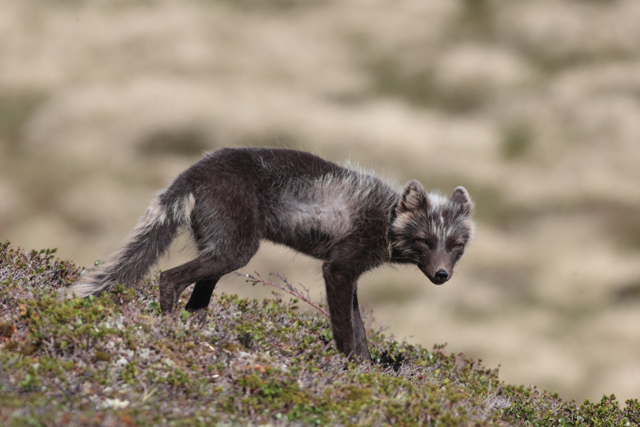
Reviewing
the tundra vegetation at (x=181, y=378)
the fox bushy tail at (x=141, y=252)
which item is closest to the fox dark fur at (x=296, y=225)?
the fox bushy tail at (x=141, y=252)

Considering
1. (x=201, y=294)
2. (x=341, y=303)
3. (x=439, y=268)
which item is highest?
(x=439, y=268)

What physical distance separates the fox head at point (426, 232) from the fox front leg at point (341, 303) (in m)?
0.77

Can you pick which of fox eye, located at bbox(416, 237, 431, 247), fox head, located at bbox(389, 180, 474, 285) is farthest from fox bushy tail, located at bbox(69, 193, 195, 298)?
fox eye, located at bbox(416, 237, 431, 247)

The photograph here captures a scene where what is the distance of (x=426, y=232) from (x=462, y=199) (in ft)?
2.76

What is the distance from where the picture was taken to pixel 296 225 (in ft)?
18.8

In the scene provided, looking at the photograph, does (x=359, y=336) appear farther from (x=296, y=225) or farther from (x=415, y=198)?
(x=415, y=198)

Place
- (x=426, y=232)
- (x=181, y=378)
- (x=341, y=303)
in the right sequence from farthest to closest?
1. (x=426, y=232)
2. (x=341, y=303)
3. (x=181, y=378)

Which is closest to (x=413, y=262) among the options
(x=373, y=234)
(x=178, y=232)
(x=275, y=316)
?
(x=373, y=234)

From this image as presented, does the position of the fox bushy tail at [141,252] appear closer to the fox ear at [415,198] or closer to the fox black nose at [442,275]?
the fox ear at [415,198]

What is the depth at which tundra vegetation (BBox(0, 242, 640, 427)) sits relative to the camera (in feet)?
11.8

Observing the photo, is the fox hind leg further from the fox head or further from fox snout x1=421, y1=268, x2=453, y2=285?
fox snout x1=421, y1=268, x2=453, y2=285

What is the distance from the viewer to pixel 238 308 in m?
6.96

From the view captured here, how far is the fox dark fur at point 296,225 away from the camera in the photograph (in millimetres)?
5242

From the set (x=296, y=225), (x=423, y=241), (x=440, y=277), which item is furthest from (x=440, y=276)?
(x=296, y=225)
